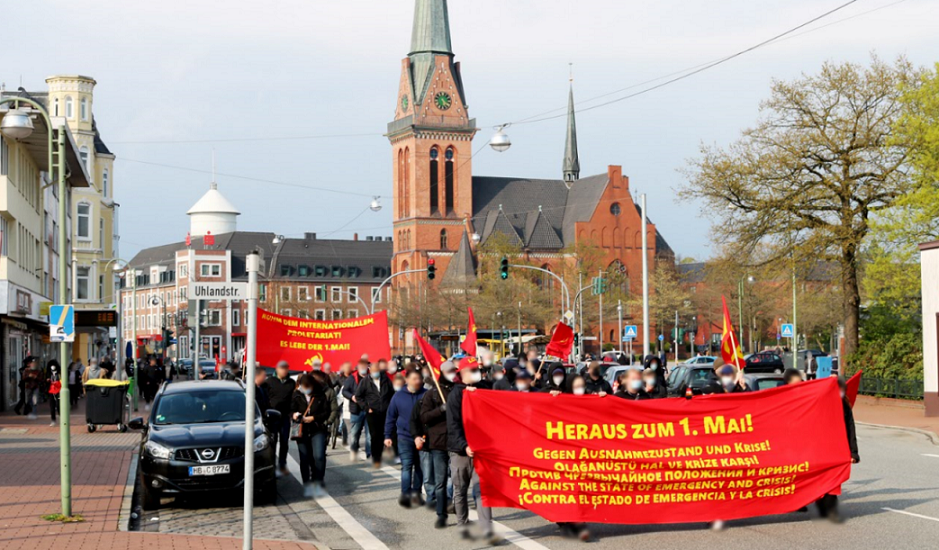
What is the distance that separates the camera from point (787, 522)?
40.7 feet

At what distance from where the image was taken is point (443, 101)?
11812 centimetres

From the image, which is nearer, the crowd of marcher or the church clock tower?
the crowd of marcher

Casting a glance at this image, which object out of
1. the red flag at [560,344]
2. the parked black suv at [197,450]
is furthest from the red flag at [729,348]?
the red flag at [560,344]

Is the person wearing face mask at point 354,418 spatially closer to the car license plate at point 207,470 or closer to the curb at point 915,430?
the car license plate at point 207,470

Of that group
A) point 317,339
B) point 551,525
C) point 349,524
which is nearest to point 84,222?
point 317,339

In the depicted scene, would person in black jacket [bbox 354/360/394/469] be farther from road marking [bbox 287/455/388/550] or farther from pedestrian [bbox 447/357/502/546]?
pedestrian [bbox 447/357/502/546]

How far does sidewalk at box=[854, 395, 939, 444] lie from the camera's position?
27331 mm

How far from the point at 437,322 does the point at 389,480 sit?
81956mm

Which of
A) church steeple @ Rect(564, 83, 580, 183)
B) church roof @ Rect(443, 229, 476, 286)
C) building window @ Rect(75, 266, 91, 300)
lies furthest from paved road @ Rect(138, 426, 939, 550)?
church steeple @ Rect(564, 83, 580, 183)

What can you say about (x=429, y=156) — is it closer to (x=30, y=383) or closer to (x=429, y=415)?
(x=30, y=383)

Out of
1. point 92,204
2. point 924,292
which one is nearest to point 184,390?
point 924,292

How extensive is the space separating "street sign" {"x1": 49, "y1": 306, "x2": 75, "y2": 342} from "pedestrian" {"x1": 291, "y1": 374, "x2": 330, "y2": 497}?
3.30 meters

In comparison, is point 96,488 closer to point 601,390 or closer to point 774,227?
point 601,390

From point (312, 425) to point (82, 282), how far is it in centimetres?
5155
